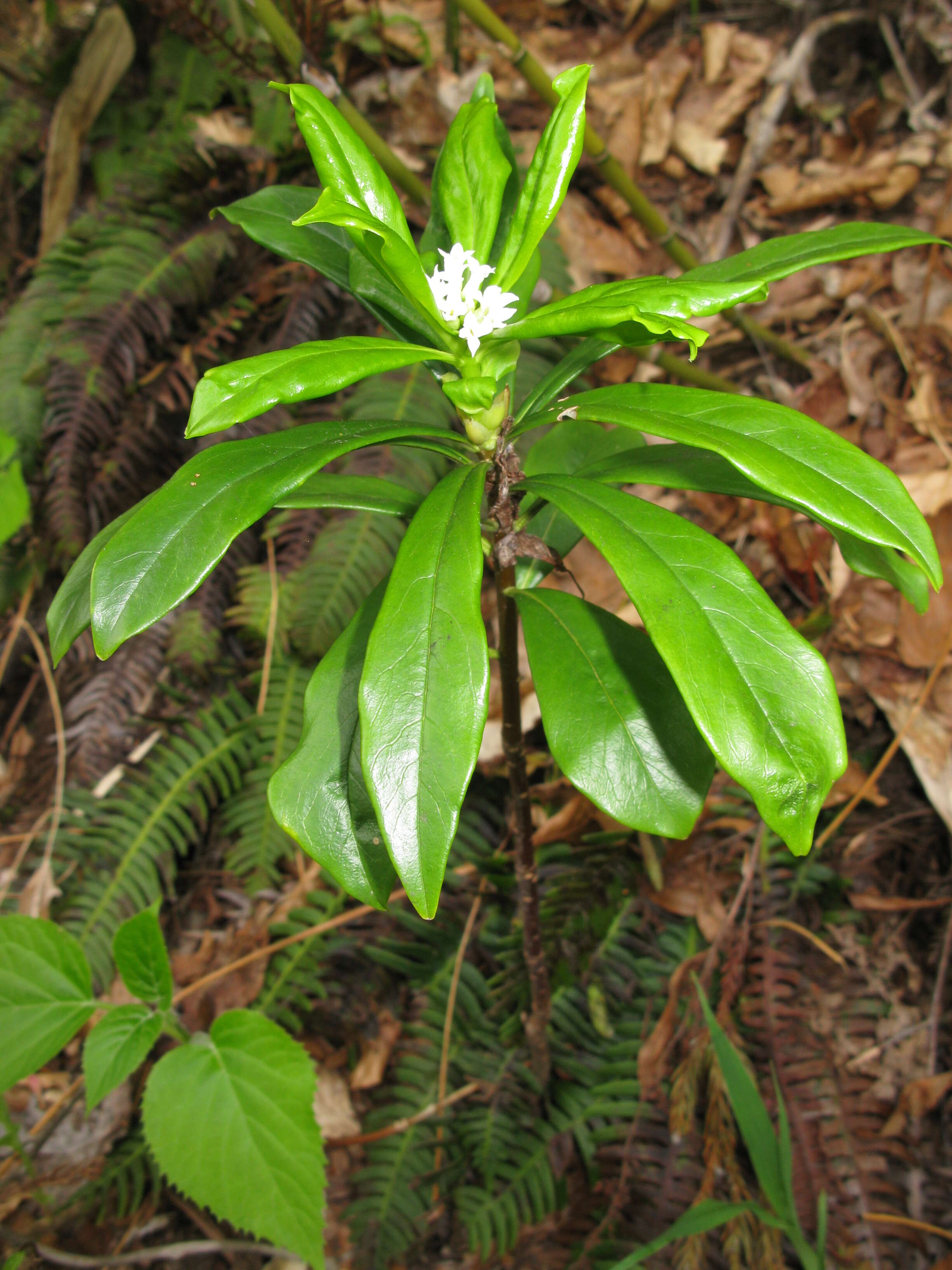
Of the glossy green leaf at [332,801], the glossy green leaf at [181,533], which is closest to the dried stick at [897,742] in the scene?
the glossy green leaf at [332,801]

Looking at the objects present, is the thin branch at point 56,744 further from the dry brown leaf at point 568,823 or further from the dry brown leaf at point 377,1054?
the dry brown leaf at point 568,823

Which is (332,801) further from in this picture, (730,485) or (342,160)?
(342,160)

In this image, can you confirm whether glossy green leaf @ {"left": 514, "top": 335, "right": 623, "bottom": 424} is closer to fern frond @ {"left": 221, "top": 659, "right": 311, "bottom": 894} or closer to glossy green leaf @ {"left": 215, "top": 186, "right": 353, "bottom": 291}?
glossy green leaf @ {"left": 215, "top": 186, "right": 353, "bottom": 291}

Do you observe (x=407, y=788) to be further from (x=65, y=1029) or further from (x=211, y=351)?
(x=211, y=351)

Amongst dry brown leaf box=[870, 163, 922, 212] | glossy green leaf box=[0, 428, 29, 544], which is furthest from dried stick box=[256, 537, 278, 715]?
dry brown leaf box=[870, 163, 922, 212]

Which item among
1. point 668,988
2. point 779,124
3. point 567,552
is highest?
point 779,124

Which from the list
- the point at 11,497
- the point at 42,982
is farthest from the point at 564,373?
the point at 11,497

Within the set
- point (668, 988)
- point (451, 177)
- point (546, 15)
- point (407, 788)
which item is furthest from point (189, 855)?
point (546, 15)
